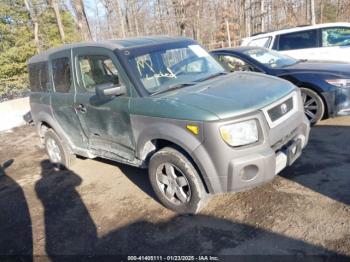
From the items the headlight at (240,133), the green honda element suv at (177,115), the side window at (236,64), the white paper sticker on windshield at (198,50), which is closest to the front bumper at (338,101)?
the side window at (236,64)

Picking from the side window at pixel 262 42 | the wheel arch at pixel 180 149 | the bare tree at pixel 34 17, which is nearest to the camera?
the wheel arch at pixel 180 149

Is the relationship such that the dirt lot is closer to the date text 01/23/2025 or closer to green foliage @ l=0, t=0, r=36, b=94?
the date text 01/23/2025

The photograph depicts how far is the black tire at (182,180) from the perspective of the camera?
10.9 feet

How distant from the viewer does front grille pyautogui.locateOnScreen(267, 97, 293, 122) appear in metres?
3.26

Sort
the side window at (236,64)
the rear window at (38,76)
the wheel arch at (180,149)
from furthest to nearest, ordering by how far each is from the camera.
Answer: the side window at (236,64)
the rear window at (38,76)
the wheel arch at (180,149)

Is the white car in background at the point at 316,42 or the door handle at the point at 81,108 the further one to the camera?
the white car in background at the point at 316,42

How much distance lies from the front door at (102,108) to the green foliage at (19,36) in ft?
46.7

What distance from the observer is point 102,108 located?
13.2 ft

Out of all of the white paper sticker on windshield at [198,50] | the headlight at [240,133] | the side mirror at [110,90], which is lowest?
the headlight at [240,133]

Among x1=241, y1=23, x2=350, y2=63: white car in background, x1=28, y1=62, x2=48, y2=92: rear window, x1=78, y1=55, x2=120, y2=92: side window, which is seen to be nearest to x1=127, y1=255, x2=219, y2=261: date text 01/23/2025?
x1=78, y1=55, x2=120, y2=92: side window

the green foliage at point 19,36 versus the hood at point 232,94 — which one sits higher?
the green foliage at point 19,36

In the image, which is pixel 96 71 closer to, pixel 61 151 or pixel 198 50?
pixel 198 50

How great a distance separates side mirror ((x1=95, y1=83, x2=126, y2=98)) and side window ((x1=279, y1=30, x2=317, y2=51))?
645cm

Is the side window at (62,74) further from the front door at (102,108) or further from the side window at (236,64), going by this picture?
the side window at (236,64)
